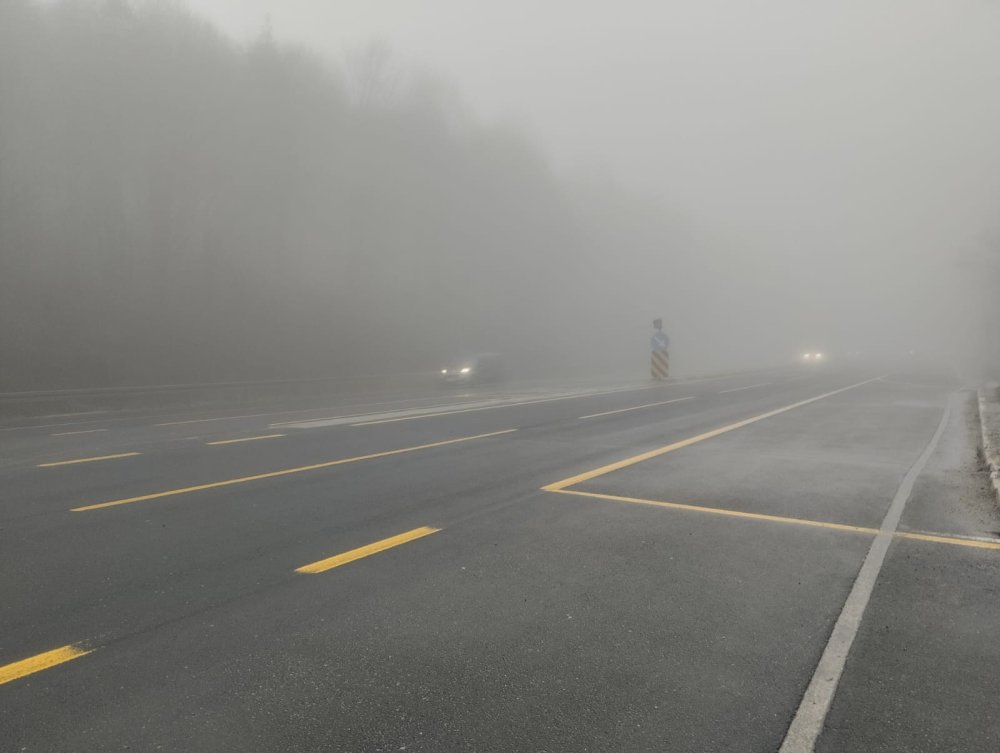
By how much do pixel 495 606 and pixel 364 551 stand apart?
148cm

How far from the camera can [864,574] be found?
468 centimetres

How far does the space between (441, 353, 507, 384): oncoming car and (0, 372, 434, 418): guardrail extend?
9.40 ft

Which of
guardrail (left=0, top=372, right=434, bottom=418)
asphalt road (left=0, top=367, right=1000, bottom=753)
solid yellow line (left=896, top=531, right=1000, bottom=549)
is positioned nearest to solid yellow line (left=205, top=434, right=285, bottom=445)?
asphalt road (left=0, top=367, right=1000, bottom=753)

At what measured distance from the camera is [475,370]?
28.8 metres

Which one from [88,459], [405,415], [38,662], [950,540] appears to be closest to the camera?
[38,662]

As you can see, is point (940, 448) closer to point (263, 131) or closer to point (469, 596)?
point (469, 596)

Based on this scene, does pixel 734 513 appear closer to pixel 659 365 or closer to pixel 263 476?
pixel 263 476

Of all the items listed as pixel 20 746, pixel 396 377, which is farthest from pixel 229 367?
pixel 20 746

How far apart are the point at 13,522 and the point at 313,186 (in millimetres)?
32906

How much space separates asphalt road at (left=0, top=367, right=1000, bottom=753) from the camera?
280cm

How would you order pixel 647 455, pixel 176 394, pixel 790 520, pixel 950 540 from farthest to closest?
pixel 176 394
pixel 647 455
pixel 790 520
pixel 950 540

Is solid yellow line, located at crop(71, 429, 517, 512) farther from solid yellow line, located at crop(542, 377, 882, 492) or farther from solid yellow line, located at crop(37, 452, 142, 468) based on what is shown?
solid yellow line, located at crop(542, 377, 882, 492)

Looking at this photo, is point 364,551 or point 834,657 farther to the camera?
point 364,551

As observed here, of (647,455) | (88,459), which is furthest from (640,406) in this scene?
(88,459)
